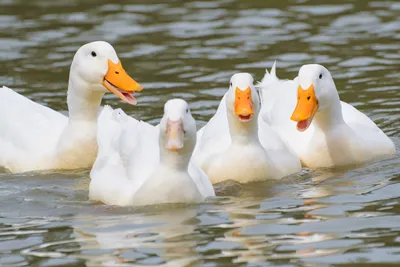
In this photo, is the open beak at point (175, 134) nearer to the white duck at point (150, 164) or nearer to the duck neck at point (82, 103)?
the white duck at point (150, 164)

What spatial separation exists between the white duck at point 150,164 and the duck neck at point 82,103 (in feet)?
2.40

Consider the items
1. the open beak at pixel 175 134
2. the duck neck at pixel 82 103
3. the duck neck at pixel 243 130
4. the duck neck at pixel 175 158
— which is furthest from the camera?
the duck neck at pixel 82 103

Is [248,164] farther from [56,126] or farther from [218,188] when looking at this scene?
[56,126]

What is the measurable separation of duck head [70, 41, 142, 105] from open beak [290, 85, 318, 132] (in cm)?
150

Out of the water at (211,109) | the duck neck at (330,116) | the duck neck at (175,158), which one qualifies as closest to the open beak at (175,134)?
the duck neck at (175,158)

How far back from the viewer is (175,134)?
9.09 m

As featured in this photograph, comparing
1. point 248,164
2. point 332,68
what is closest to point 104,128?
point 248,164

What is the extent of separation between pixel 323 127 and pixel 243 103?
148 cm

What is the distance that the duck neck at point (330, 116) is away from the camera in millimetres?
11305

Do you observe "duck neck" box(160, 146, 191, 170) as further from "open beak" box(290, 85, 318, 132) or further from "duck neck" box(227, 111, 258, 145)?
"open beak" box(290, 85, 318, 132)

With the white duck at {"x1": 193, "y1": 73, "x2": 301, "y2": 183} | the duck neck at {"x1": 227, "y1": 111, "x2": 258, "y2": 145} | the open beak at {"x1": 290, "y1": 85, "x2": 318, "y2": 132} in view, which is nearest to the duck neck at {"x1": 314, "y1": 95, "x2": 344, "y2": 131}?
the open beak at {"x1": 290, "y1": 85, "x2": 318, "y2": 132}

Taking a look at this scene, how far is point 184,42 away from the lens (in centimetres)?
1599

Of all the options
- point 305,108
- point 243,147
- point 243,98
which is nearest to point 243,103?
point 243,98

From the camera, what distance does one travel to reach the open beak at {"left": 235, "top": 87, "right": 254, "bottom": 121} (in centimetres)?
1023
